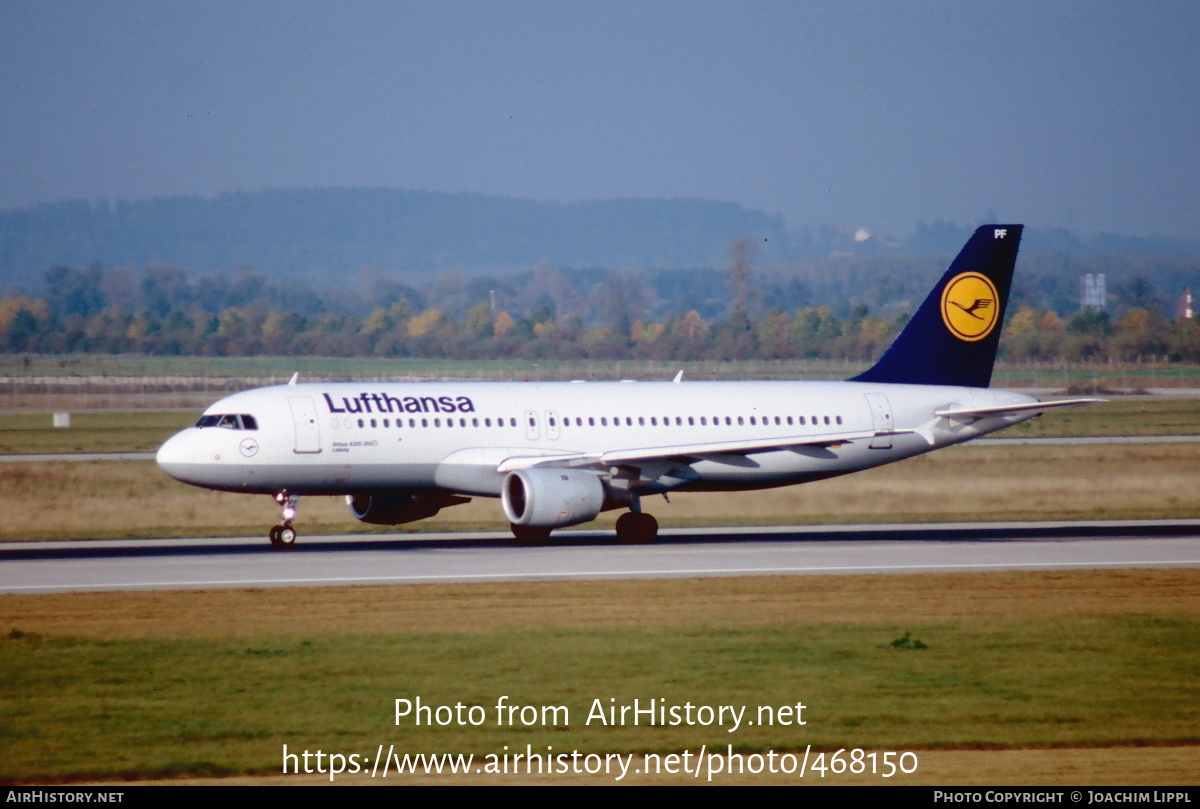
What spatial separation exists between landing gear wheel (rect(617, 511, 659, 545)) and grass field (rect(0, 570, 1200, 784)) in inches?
300

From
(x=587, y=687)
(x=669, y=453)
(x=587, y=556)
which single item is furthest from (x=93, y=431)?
(x=587, y=687)

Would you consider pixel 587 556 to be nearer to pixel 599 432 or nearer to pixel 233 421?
pixel 599 432

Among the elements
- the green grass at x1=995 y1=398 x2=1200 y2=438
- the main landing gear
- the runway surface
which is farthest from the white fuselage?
the green grass at x1=995 y1=398 x2=1200 y2=438

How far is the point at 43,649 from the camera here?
71.9 feet

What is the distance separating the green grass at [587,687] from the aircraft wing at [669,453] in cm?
1244

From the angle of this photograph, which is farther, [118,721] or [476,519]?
[476,519]

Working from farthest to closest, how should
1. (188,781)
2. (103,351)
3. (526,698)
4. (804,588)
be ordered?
(103,351), (804,588), (526,698), (188,781)

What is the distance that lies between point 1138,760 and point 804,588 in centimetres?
1229

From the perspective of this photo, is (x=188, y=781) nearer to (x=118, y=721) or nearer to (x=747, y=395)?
(x=118, y=721)

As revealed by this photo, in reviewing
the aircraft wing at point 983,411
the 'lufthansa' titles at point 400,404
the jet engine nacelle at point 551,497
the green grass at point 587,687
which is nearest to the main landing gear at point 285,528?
the 'lufthansa' titles at point 400,404

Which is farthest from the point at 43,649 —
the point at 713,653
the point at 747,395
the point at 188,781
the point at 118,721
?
the point at 747,395

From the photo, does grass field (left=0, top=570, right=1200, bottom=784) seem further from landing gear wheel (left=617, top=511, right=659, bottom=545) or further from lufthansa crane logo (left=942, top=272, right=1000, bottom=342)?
lufthansa crane logo (left=942, top=272, right=1000, bottom=342)

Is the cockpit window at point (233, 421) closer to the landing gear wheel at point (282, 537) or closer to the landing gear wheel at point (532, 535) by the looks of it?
the landing gear wheel at point (282, 537)

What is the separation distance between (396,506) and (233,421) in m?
4.53
